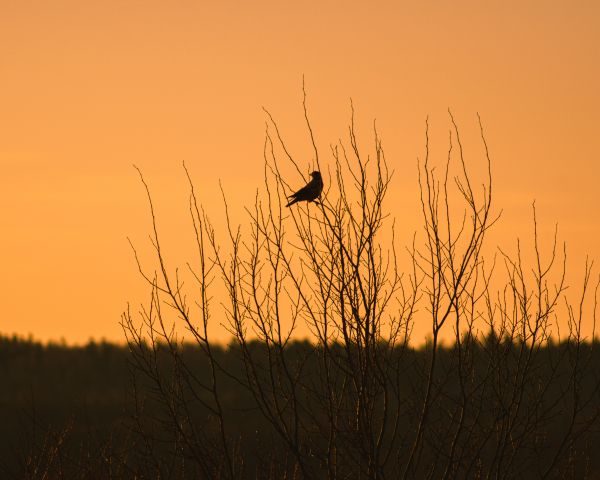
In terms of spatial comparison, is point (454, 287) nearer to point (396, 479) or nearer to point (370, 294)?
point (370, 294)

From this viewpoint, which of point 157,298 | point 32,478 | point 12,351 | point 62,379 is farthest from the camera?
point 12,351

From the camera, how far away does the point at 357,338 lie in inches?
318

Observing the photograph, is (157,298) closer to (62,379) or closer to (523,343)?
(523,343)

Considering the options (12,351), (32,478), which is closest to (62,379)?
(12,351)

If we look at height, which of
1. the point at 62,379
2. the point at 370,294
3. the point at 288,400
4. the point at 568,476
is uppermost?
the point at 62,379

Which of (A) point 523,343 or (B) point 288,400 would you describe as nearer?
(B) point 288,400

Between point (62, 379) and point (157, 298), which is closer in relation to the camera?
point (157, 298)

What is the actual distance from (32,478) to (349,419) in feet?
9.60

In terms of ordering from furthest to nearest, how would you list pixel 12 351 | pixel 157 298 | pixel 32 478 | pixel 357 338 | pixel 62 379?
pixel 12 351 → pixel 62 379 → pixel 32 478 → pixel 157 298 → pixel 357 338

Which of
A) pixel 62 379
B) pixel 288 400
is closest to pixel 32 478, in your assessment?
pixel 288 400

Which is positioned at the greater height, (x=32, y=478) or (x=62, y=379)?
(x=62, y=379)

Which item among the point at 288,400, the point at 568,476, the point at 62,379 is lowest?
the point at 568,476

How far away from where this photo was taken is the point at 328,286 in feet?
27.6

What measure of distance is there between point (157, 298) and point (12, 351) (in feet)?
196
